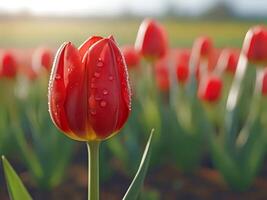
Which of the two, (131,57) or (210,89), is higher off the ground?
(131,57)

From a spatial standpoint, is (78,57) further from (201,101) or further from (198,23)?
(198,23)

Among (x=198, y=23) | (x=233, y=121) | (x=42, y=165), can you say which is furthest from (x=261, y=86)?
(x=198, y=23)

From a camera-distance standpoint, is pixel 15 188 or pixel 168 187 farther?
pixel 168 187

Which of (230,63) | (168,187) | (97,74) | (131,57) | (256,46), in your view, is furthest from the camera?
(230,63)

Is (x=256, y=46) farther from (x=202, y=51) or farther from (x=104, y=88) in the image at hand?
(x=104, y=88)

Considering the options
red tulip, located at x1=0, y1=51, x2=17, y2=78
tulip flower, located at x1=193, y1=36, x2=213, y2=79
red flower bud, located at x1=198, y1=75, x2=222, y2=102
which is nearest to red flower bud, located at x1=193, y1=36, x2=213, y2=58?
tulip flower, located at x1=193, y1=36, x2=213, y2=79

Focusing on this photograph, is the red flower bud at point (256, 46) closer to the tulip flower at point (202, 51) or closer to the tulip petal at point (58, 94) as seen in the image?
the tulip flower at point (202, 51)

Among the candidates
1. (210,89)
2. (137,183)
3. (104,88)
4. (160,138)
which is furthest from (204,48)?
(104,88)
